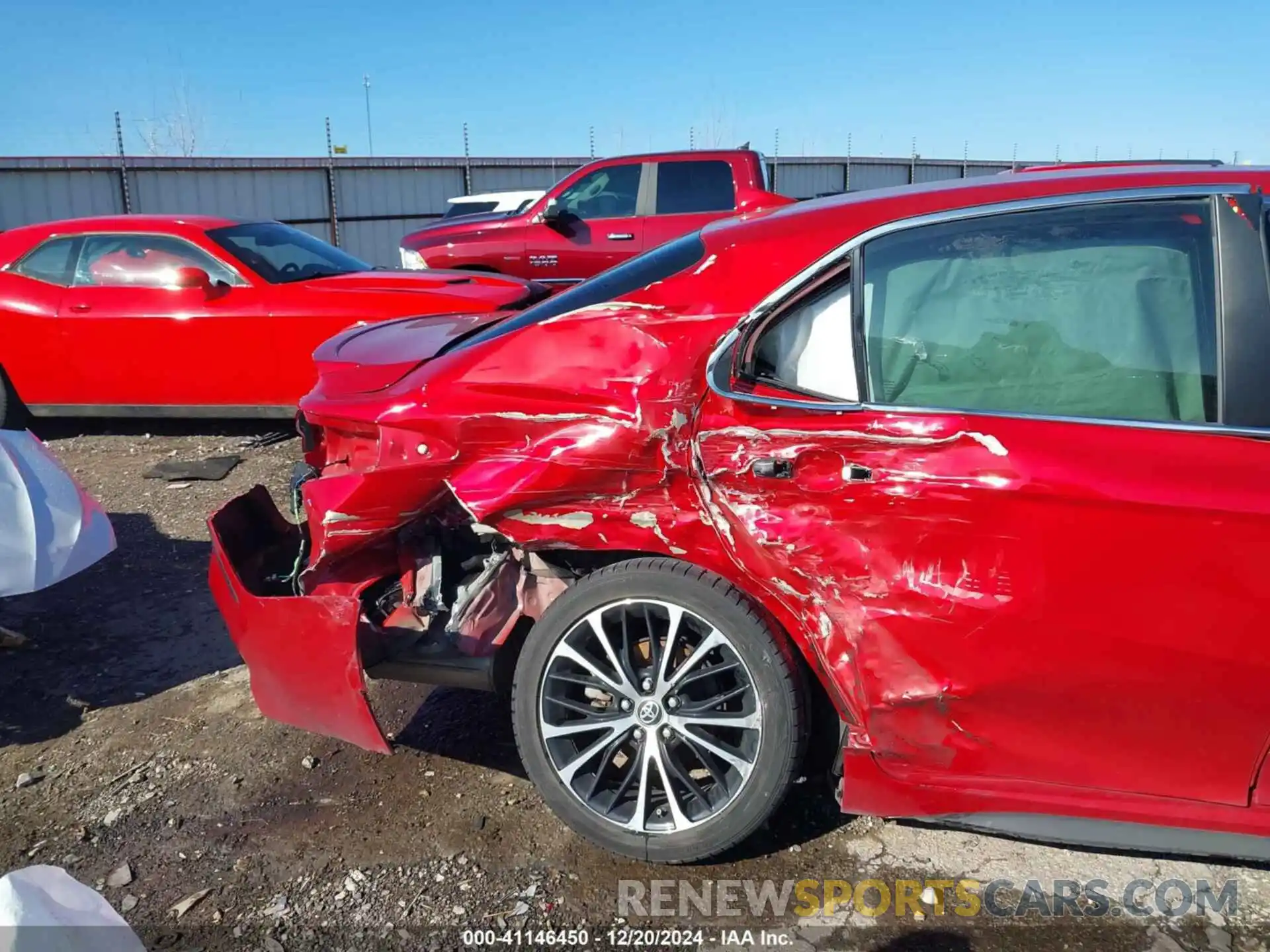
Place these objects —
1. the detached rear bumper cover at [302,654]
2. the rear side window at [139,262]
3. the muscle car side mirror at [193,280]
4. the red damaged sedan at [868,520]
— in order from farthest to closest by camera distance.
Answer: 1. the rear side window at [139,262]
2. the muscle car side mirror at [193,280]
3. the detached rear bumper cover at [302,654]
4. the red damaged sedan at [868,520]

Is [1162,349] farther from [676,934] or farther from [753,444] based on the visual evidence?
[676,934]

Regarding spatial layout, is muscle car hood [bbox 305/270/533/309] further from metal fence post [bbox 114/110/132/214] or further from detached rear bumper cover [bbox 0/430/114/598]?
metal fence post [bbox 114/110/132/214]

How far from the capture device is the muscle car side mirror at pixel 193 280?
6.84 metres

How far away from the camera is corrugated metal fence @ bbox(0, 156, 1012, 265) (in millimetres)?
16172

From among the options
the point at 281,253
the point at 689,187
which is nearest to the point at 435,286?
the point at 281,253

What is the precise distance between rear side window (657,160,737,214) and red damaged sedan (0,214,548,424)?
3850mm

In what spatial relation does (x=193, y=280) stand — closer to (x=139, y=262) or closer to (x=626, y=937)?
(x=139, y=262)

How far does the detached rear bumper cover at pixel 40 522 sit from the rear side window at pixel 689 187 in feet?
24.3

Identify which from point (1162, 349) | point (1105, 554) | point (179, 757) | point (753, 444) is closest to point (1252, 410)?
point (1162, 349)

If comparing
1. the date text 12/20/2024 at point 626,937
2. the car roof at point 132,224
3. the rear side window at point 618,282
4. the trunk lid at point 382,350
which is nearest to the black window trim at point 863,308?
the rear side window at point 618,282

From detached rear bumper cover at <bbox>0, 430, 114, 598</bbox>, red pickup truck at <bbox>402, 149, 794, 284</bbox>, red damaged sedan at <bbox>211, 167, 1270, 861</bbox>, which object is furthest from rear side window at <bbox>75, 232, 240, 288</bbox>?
red damaged sedan at <bbox>211, 167, 1270, 861</bbox>

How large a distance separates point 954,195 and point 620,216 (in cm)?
846

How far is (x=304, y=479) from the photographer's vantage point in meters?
3.51

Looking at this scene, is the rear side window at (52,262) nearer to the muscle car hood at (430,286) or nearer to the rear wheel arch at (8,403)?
the rear wheel arch at (8,403)
